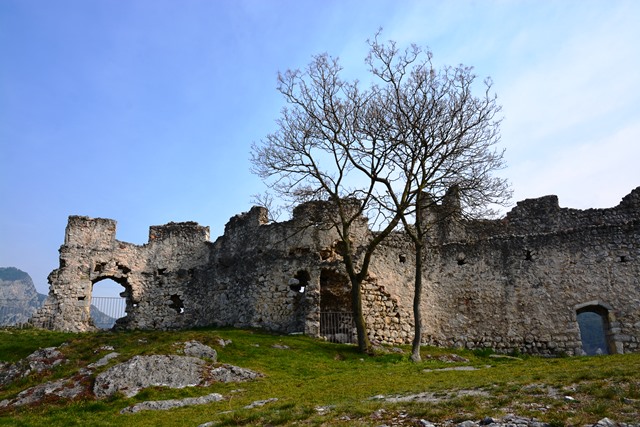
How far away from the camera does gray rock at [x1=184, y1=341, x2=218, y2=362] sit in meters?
16.3

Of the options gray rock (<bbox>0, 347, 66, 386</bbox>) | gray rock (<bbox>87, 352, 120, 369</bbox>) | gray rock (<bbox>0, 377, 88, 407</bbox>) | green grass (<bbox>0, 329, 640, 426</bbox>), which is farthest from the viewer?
gray rock (<bbox>0, 347, 66, 386</bbox>)

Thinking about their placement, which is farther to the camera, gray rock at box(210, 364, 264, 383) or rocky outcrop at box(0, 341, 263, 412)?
gray rock at box(210, 364, 264, 383)

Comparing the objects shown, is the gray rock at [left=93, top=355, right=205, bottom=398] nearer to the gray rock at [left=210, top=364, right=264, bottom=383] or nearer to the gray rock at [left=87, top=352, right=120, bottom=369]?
the gray rock at [left=210, top=364, right=264, bottom=383]

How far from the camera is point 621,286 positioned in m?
22.7

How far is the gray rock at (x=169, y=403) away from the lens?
12.4m

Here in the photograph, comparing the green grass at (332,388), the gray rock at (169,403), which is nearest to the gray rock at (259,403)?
the green grass at (332,388)

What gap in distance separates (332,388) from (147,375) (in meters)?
4.97

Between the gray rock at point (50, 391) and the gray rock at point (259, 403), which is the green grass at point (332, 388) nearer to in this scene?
the gray rock at point (259, 403)

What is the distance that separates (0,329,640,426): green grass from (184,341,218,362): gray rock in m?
0.30

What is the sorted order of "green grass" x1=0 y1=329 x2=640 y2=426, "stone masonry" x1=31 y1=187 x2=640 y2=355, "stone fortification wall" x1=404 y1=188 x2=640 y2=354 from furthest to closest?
1. "stone masonry" x1=31 y1=187 x2=640 y2=355
2. "stone fortification wall" x1=404 y1=188 x2=640 y2=354
3. "green grass" x1=0 y1=329 x2=640 y2=426

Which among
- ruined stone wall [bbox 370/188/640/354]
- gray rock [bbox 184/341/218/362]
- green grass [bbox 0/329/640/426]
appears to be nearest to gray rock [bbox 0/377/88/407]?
green grass [bbox 0/329/640/426]

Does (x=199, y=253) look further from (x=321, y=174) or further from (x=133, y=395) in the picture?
(x=133, y=395)

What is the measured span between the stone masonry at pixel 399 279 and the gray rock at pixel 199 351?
6.58m

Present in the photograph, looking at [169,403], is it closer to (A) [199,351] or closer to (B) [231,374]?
(B) [231,374]
